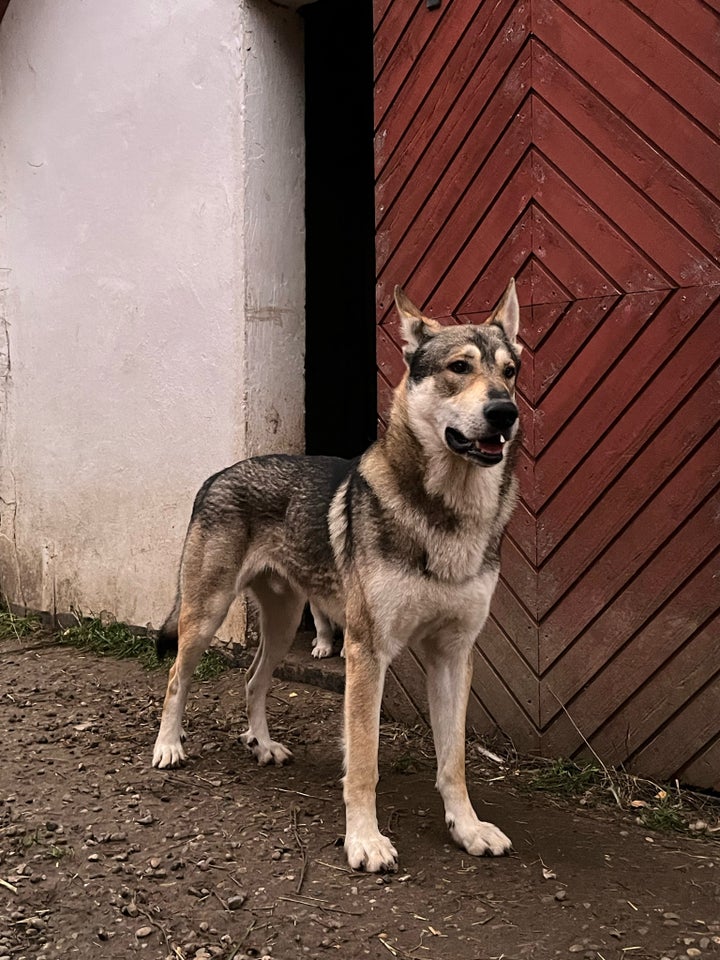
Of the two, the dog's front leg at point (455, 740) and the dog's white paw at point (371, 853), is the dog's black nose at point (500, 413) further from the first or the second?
the dog's white paw at point (371, 853)

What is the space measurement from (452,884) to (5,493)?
232 inches

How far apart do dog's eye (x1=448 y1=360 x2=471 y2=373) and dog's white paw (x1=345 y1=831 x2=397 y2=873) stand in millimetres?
1826

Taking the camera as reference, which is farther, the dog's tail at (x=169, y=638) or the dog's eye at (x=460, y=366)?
the dog's tail at (x=169, y=638)

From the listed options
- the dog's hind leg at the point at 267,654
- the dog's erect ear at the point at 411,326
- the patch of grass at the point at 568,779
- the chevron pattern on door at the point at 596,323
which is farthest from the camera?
the dog's hind leg at the point at 267,654

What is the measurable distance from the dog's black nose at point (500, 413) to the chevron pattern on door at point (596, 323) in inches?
46.4

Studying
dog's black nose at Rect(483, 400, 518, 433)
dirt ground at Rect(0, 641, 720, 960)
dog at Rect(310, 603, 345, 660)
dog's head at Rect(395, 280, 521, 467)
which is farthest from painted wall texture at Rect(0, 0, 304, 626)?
dog's black nose at Rect(483, 400, 518, 433)

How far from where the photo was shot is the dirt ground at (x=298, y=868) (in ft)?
10.5

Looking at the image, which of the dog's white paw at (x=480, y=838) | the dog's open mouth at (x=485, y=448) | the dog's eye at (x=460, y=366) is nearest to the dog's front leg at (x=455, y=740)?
the dog's white paw at (x=480, y=838)

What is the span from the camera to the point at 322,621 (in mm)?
6137

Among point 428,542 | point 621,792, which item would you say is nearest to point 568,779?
point 621,792

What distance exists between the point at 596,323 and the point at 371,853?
101 inches

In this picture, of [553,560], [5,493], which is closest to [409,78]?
[553,560]

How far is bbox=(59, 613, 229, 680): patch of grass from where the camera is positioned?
6438 mm

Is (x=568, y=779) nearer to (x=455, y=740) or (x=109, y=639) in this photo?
(x=455, y=740)
